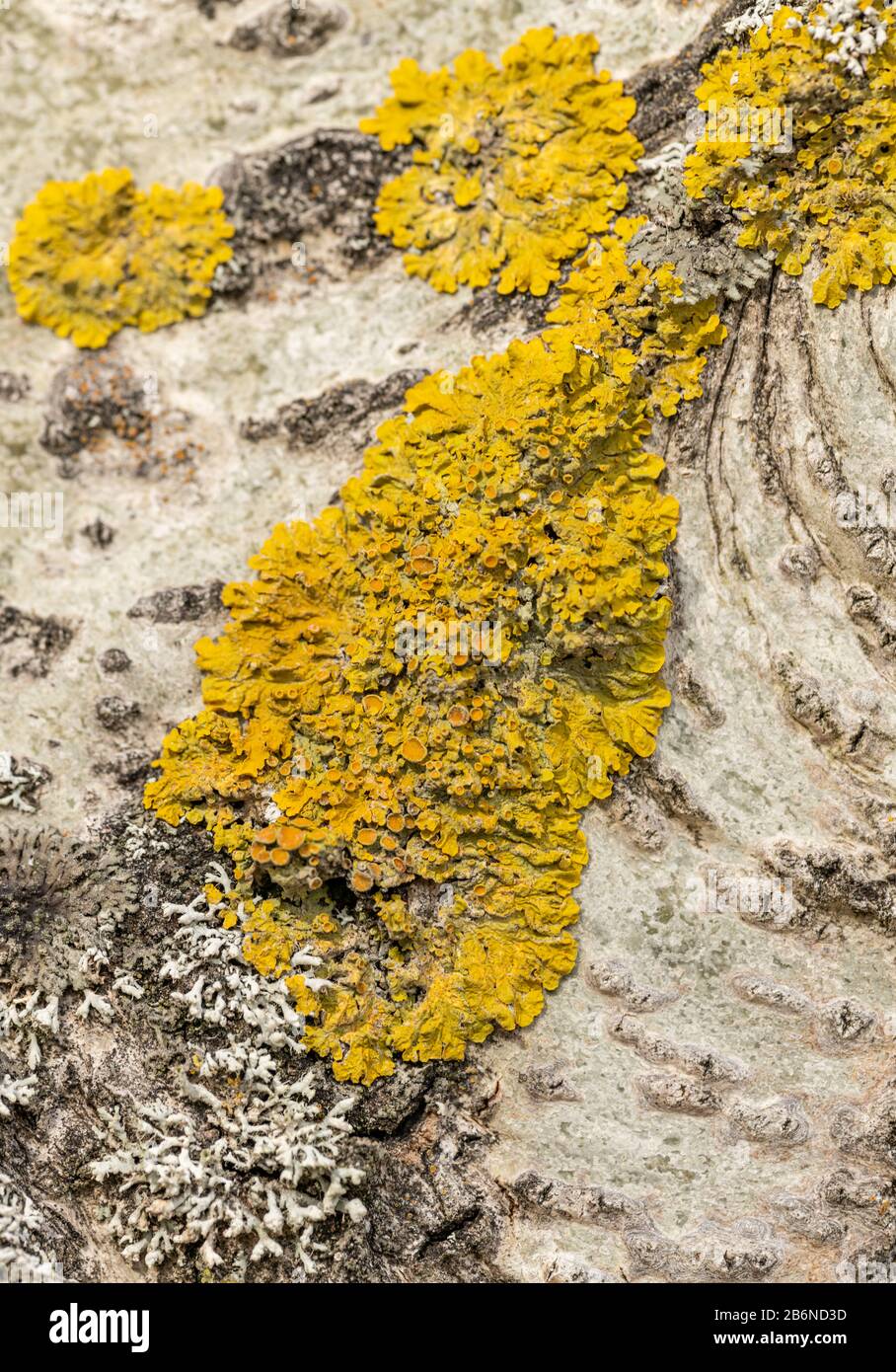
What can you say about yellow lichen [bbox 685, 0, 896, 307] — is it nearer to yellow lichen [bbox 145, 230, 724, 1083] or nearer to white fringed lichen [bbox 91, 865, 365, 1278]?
yellow lichen [bbox 145, 230, 724, 1083]

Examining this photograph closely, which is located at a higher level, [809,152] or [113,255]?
[113,255]

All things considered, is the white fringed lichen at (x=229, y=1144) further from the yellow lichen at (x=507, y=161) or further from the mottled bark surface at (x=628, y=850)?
the yellow lichen at (x=507, y=161)

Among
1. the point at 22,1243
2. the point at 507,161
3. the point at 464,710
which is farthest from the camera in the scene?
the point at 507,161

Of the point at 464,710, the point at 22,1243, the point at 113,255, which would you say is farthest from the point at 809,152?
the point at 22,1243

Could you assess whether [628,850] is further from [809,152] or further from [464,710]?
[809,152]

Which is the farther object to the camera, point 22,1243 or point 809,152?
point 809,152

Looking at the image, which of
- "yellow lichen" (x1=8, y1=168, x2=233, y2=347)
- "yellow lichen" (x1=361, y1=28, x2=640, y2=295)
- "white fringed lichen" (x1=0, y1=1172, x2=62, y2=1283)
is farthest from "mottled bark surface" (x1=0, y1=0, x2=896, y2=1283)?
"yellow lichen" (x1=8, y1=168, x2=233, y2=347)
